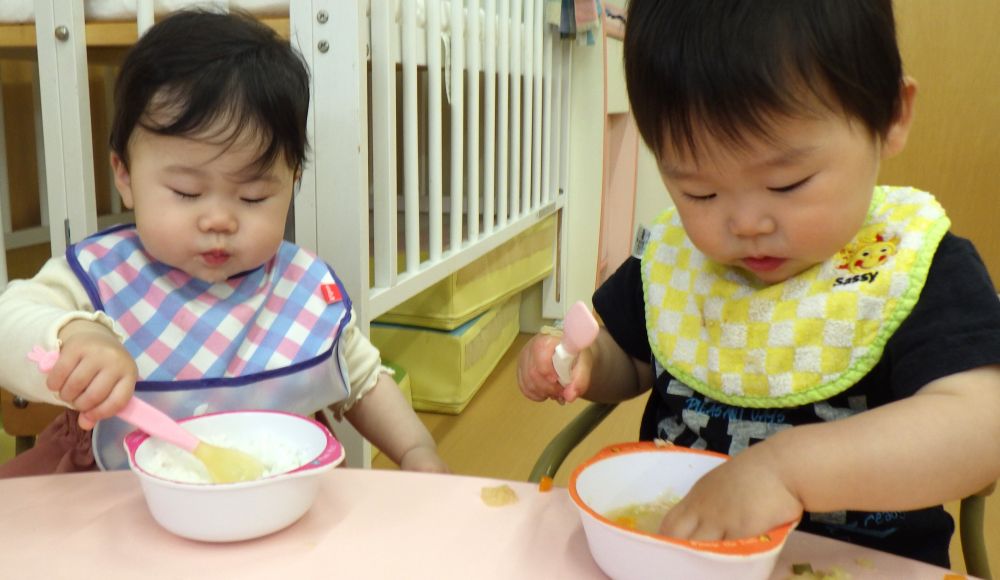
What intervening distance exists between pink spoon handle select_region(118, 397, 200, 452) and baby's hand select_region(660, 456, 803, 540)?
324 millimetres

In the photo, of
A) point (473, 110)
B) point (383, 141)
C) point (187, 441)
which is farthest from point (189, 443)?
point (473, 110)

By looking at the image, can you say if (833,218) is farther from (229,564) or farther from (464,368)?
(464,368)

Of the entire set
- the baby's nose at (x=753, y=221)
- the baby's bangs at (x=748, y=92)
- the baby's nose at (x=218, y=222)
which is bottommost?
the baby's nose at (x=218, y=222)

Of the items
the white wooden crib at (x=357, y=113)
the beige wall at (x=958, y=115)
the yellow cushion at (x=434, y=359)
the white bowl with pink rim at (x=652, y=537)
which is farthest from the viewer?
the beige wall at (x=958, y=115)

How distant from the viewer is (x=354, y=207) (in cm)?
108

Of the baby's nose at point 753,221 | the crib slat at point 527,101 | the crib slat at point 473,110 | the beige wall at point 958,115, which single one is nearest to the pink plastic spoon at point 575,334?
the baby's nose at point 753,221

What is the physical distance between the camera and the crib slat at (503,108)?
5.81ft

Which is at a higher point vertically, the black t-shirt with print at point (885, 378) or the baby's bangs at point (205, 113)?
the baby's bangs at point (205, 113)

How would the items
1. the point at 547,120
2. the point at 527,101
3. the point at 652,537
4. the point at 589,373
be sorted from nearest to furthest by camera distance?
the point at 652,537 < the point at 589,373 < the point at 527,101 < the point at 547,120

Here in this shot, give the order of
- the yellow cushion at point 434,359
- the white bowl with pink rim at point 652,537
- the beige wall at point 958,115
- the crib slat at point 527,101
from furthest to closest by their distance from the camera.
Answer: the beige wall at point 958,115 < the crib slat at point 527,101 < the yellow cushion at point 434,359 < the white bowl with pink rim at point 652,537

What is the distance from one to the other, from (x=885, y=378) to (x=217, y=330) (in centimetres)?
63

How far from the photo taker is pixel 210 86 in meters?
0.78

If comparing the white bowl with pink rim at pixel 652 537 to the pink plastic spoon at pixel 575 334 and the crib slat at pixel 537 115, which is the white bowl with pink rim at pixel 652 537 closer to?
the pink plastic spoon at pixel 575 334

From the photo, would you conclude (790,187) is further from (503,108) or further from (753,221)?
(503,108)
